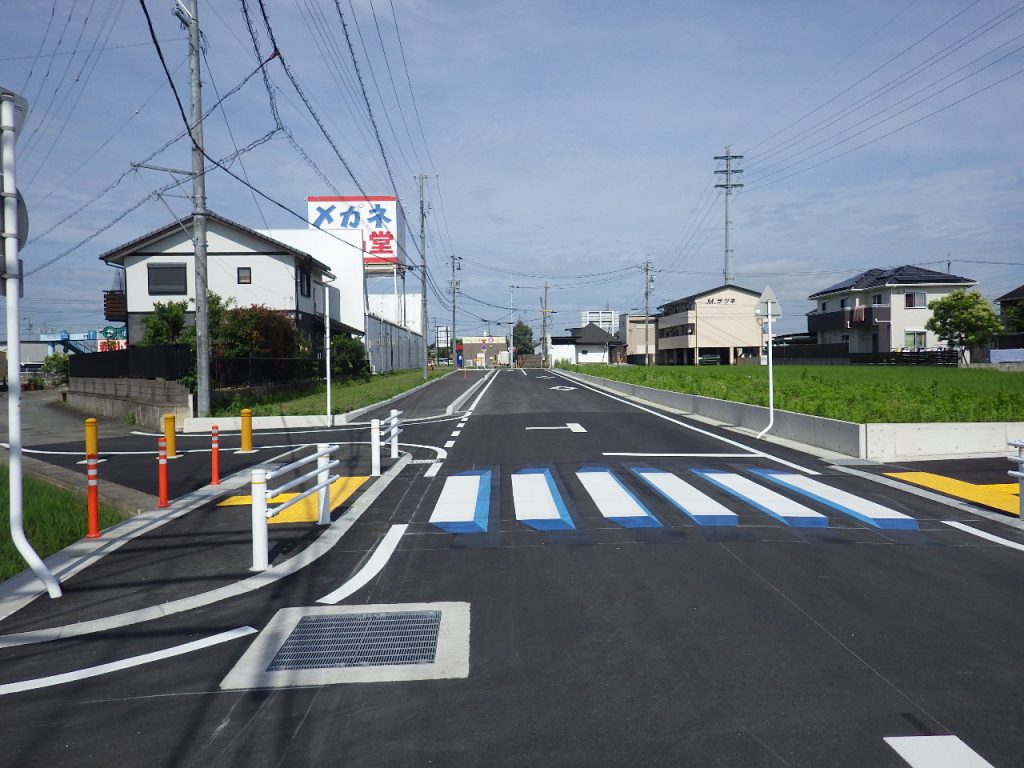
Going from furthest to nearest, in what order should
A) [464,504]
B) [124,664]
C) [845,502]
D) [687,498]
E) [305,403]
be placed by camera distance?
[305,403] < [687,498] < [464,504] < [845,502] < [124,664]

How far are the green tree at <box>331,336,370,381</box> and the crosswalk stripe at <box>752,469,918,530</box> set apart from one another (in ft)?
104

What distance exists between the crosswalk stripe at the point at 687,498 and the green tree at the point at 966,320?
51392mm

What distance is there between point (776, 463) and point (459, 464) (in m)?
5.67

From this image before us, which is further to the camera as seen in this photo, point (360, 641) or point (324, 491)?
point (324, 491)

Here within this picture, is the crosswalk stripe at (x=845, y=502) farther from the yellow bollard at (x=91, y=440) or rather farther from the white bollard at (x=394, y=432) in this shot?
the yellow bollard at (x=91, y=440)

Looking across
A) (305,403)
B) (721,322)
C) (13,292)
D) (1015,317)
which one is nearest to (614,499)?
(13,292)

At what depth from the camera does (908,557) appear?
23.7 feet

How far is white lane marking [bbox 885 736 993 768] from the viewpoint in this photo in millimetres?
3584

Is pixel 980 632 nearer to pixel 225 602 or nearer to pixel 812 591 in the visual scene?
pixel 812 591

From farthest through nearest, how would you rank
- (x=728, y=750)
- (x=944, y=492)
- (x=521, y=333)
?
(x=521, y=333) → (x=944, y=492) → (x=728, y=750)

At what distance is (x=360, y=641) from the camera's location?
5.28 m

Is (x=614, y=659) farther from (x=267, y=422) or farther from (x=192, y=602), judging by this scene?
(x=267, y=422)

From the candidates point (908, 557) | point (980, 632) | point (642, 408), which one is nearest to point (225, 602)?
point (980, 632)

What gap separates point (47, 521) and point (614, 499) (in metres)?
6.87
